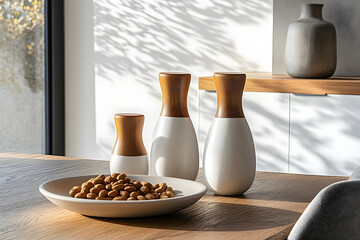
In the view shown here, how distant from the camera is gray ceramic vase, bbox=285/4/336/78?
3.49 m

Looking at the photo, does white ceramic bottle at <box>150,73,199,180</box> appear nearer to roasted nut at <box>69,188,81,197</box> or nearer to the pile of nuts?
the pile of nuts

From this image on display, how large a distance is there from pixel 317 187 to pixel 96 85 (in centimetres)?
303

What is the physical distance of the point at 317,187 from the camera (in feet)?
5.77

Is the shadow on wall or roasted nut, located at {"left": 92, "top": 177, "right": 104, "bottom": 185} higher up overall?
the shadow on wall

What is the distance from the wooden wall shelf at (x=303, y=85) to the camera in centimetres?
333

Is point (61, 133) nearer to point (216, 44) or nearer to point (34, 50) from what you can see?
point (34, 50)

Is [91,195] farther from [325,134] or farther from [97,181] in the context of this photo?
[325,134]

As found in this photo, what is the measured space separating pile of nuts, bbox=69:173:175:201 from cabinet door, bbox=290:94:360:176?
207 cm

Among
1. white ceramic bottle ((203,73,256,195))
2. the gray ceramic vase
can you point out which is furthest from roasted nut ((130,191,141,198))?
the gray ceramic vase

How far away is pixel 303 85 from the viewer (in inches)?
135

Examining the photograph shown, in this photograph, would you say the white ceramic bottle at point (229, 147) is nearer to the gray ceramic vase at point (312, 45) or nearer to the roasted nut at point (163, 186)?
the roasted nut at point (163, 186)

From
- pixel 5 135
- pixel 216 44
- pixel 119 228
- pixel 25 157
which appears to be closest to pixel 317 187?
pixel 119 228

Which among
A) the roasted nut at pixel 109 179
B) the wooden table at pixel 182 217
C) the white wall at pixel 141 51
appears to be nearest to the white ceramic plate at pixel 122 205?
the wooden table at pixel 182 217

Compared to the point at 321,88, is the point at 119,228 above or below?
below
